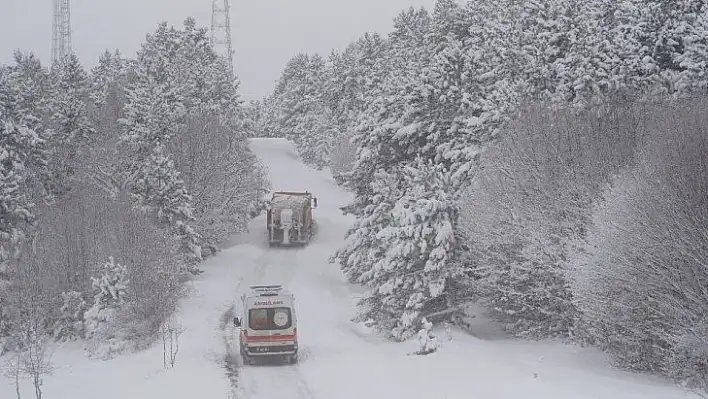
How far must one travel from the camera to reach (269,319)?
2608 cm

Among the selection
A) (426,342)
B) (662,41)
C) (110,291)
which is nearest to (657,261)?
(426,342)

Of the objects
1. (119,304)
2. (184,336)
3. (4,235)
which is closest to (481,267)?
(184,336)

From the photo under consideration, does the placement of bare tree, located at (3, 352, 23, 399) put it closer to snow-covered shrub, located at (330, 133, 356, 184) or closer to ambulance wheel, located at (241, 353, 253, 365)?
ambulance wheel, located at (241, 353, 253, 365)

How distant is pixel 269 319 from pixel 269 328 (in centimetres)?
43

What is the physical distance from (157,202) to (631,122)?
24.7 metres

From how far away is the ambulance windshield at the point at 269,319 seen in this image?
25.8m

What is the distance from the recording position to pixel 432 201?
26906 mm

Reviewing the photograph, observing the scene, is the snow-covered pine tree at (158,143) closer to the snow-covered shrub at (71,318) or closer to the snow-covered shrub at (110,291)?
the snow-covered shrub at (71,318)

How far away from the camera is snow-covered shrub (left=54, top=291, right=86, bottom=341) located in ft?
119

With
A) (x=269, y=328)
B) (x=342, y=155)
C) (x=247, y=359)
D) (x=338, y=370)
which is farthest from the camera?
(x=342, y=155)

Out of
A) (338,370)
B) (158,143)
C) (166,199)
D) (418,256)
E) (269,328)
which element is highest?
(158,143)

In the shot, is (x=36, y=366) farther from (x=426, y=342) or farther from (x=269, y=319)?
(x=426, y=342)

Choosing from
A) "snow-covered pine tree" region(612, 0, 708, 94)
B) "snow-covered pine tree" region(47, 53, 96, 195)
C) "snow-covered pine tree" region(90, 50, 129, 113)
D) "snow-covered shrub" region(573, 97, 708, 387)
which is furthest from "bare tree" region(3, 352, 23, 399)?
"snow-covered pine tree" region(90, 50, 129, 113)

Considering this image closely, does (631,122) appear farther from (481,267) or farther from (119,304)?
(119,304)
